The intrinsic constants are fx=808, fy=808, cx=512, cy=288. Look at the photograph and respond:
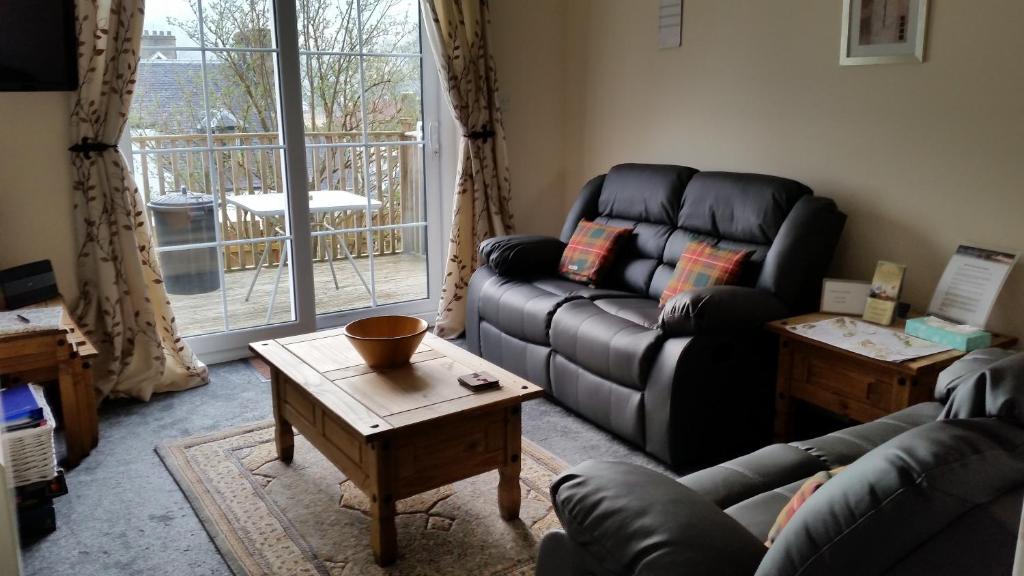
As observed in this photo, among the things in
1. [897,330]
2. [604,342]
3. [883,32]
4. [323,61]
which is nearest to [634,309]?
[604,342]

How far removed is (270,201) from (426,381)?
1.97 metres

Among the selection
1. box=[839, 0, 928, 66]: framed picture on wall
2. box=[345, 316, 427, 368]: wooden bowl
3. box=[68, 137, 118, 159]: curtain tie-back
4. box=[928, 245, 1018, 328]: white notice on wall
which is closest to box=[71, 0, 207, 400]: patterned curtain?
box=[68, 137, 118, 159]: curtain tie-back

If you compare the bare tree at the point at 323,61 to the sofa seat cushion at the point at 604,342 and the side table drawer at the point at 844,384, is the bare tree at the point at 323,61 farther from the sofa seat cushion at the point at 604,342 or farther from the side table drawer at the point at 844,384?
the side table drawer at the point at 844,384

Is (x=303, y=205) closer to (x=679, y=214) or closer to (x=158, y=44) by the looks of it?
(x=158, y=44)

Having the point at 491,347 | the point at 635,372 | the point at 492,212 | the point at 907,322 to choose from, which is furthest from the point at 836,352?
the point at 492,212

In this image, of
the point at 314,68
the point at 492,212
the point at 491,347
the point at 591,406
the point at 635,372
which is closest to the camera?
the point at 635,372

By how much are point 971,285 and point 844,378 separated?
1.79ft

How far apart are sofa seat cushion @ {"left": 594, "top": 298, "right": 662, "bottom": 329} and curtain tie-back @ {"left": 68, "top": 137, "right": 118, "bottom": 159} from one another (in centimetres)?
219

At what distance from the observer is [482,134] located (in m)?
4.40

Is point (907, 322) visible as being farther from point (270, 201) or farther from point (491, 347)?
point (270, 201)

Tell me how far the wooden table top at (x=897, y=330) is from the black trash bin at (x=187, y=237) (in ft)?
8.66

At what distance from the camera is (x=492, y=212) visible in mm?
4453

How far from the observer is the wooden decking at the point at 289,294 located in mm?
4016

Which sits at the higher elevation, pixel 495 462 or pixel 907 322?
pixel 907 322
